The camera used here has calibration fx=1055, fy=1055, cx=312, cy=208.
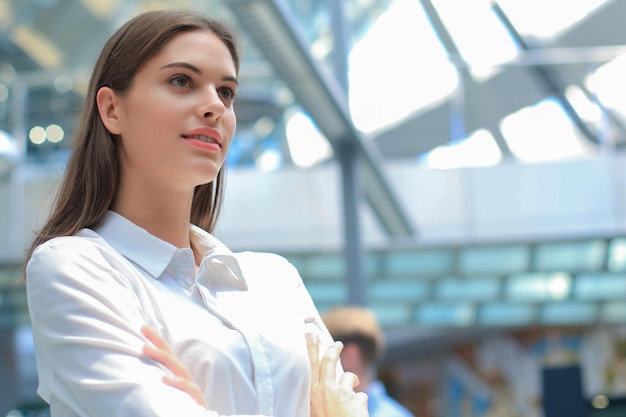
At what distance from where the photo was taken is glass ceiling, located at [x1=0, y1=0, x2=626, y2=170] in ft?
24.8

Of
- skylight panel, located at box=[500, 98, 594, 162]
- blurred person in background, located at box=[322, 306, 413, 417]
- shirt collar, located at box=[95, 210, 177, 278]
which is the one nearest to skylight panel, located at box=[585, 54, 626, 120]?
skylight panel, located at box=[500, 98, 594, 162]

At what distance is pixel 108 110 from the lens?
1391 mm

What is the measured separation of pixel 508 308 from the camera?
35.2 ft

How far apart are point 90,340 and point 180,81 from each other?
0.36 meters

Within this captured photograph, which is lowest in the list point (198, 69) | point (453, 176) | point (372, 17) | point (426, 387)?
point (426, 387)

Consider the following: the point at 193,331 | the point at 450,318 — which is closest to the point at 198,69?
the point at 193,331

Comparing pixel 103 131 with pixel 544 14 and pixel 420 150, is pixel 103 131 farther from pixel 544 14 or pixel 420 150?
pixel 544 14

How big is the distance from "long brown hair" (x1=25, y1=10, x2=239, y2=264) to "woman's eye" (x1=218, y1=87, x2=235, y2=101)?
2.9 inches

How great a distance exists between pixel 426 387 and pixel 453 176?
8.60 metres

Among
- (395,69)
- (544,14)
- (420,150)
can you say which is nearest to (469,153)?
(420,150)

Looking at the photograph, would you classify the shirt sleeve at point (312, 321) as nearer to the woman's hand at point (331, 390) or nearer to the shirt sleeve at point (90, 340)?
the woman's hand at point (331, 390)

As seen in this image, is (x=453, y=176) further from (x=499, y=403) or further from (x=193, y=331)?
(x=193, y=331)

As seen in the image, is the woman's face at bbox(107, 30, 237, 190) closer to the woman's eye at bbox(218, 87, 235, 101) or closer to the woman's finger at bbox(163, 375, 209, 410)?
the woman's eye at bbox(218, 87, 235, 101)

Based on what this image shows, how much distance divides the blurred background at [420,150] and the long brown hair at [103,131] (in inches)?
192
